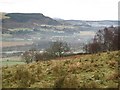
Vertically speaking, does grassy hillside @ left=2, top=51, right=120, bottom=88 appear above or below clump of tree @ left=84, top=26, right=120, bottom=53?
above

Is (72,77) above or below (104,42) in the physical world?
above

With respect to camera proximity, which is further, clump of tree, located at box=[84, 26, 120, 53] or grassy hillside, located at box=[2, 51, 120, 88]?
clump of tree, located at box=[84, 26, 120, 53]

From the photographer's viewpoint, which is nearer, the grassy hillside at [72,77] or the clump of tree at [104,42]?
the grassy hillside at [72,77]

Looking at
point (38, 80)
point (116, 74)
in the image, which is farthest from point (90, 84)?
point (38, 80)

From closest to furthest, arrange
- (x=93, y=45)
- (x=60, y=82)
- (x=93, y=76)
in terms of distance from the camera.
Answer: (x=60, y=82) < (x=93, y=76) < (x=93, y=45)

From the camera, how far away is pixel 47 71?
51.2ft

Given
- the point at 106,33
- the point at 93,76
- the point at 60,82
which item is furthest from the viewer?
the point at 106,33

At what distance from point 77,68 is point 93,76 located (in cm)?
199

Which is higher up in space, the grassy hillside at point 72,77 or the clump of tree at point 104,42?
the grassy hillside at point 72,77

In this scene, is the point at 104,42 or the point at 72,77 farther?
the point at 104,42

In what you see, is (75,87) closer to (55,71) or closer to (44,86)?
(44,86)

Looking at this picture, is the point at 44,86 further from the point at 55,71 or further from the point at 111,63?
the point at 111,63

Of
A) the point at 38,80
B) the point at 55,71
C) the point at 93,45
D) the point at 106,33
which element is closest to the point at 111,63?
the point at 55,71

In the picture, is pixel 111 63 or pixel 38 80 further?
pixel 111 63
